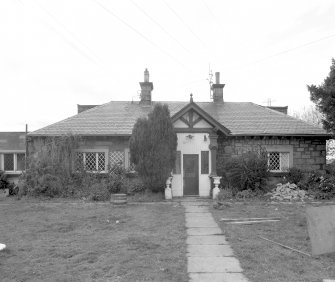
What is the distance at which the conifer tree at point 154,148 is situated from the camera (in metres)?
14.2

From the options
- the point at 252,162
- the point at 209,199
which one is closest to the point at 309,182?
the point at 252,162

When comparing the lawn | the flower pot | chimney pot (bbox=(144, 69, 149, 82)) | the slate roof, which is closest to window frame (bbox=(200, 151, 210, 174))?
the slate roof

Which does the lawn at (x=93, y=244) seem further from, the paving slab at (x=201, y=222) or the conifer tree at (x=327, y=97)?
the conifer tree at (x=327, y=97)

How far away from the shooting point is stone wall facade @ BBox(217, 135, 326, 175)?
16.2 m

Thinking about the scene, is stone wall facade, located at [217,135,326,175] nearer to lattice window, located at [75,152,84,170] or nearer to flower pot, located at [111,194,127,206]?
flower pot, located at [111,194,127,206]

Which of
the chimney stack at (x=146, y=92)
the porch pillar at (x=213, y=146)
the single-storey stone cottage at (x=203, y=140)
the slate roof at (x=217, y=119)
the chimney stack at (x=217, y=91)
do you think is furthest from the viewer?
the chimney stack at (x=217, y=91)

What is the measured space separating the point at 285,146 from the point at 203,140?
3869 millimetres

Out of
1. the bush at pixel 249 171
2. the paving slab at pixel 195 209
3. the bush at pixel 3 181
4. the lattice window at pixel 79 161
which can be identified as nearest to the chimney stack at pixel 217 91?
the bush at pixel 249 171

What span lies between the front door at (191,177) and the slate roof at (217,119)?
227 centimetres

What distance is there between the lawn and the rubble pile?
4.57 m

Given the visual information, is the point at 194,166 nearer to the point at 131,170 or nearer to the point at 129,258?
the point at 131,170

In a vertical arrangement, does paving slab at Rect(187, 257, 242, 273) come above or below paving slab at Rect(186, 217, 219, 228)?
above

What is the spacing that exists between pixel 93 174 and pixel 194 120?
501cm

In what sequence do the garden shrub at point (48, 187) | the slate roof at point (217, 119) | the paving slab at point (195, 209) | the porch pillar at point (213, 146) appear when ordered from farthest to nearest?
the slate roof at point (217, 119) → the porch pillar at point (213, 146) → the garden shrub at point (48, 187) → the paving slab at point (195, 209)
